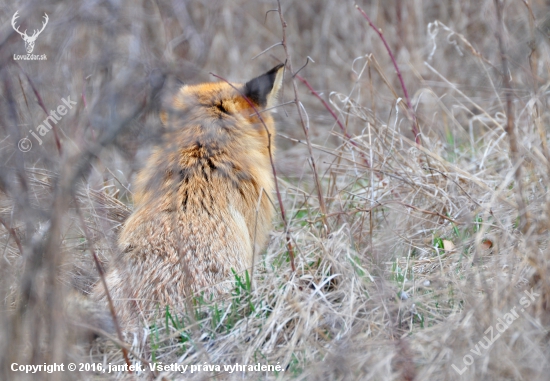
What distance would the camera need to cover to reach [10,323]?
2.53 m

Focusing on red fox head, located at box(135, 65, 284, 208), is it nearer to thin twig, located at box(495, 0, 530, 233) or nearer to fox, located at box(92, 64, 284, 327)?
fox, located at box(92, 64, 284, 327)

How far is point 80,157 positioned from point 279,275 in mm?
1706

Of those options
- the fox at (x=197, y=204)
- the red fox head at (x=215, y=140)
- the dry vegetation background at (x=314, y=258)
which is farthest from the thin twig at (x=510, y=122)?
the red fox head at (x=215, y=140)

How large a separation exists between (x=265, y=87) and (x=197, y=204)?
113 centimetres

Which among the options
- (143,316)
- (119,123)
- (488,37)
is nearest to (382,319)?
(143,316)

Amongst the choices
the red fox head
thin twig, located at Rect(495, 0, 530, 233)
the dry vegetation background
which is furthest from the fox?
thin twig, located at Rect(495, 0, 530, 233)

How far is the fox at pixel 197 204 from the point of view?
353 centimetres

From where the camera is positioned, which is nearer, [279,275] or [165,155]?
[279,275]

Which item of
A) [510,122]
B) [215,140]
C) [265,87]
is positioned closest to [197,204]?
[215,140]

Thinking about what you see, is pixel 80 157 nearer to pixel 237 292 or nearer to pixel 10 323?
pixel 10 323

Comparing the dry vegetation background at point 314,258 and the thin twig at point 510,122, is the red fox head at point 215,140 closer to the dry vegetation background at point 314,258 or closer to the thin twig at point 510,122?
the dry vegetation background at point 314,258

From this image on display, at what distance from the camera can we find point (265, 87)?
4281 mm

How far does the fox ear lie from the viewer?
421 cm

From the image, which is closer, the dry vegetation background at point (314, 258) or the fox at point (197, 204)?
the dry vegetation background at point (314, 258)
